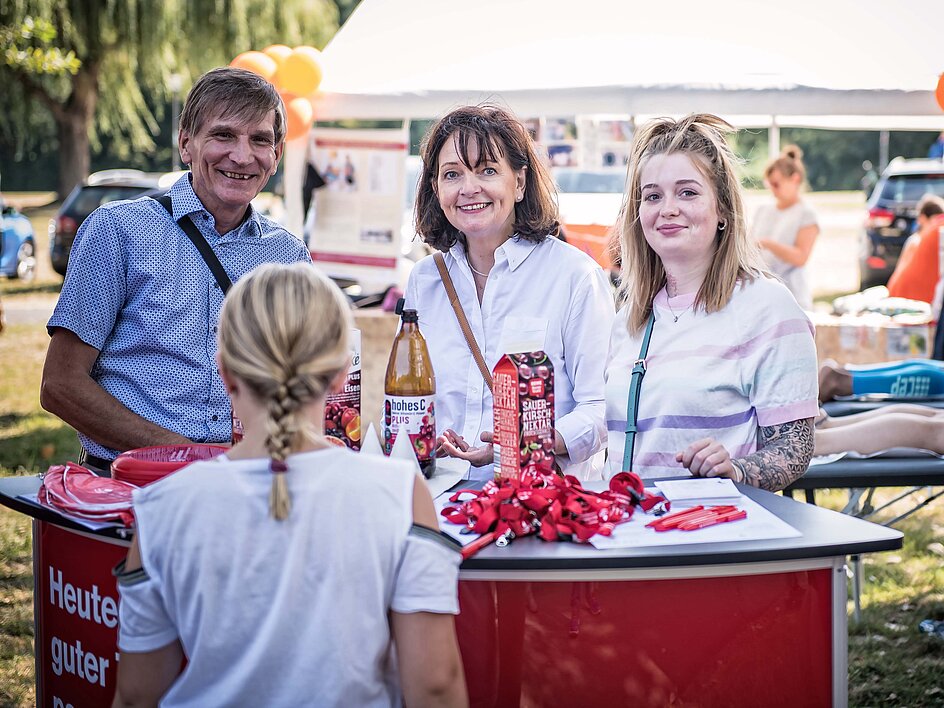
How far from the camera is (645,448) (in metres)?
2.50

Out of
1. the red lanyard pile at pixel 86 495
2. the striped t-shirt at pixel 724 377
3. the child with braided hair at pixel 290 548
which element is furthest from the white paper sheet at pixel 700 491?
the red lanyard pile at pixel 86 495

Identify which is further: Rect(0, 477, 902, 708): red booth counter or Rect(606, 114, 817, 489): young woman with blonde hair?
Rect(606, 114, 817, 489): young woman with blonde hair

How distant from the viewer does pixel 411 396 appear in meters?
2.27

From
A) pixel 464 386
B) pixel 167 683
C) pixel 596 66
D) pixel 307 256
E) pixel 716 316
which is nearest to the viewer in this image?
pixel 167 683

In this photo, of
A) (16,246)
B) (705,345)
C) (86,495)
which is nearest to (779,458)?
(705,345)

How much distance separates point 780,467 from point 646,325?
1.57 ft

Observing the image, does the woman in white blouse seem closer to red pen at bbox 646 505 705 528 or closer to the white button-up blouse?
the white button-up blouse

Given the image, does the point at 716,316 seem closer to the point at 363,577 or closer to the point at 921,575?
the point at 363,577

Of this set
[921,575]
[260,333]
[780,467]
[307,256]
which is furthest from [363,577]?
[921,575]

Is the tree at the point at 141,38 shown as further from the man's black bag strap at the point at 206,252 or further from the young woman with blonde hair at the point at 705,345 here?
the young woman with blonde hair at the point at 705,345

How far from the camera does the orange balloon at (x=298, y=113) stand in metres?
7.12

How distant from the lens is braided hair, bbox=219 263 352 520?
1.50m

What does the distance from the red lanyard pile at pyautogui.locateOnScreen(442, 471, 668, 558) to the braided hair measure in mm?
482

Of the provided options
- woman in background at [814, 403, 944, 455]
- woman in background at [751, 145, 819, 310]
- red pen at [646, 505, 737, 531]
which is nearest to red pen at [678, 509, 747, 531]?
red pen at [646, 505, 737, 531]
